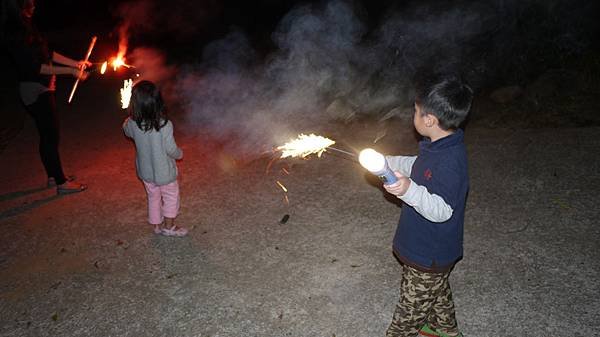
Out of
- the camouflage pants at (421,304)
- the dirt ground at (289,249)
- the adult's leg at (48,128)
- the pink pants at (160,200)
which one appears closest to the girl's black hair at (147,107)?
the pink pants at (160,200)

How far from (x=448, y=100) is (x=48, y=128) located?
496 cm

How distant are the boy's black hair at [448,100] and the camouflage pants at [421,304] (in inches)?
39.2

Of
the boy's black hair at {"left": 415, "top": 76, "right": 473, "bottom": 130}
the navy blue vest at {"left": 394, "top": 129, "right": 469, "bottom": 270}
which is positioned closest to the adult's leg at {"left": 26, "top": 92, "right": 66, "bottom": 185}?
the navy blue vest at {"left": 394, "top": 129, "right": 469, "bottom": 270}

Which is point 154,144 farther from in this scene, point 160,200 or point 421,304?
point 421,304

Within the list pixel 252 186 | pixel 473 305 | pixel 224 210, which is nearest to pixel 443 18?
pixel 252 186

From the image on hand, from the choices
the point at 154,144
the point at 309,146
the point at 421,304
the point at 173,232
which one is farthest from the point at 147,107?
the point at 421,304

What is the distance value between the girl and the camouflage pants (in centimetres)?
248

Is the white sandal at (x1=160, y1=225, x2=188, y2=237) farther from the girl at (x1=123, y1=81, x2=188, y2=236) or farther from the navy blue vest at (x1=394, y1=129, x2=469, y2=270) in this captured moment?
the navy blue vest at (x1=394, y1=129, x2=469, y2=270)

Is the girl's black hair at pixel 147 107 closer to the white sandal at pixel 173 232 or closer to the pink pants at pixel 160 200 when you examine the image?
the pink pants at pixel 160 200

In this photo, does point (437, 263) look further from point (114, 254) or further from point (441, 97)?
point (114, 254)

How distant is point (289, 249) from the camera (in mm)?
4449

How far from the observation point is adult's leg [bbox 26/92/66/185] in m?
5.35

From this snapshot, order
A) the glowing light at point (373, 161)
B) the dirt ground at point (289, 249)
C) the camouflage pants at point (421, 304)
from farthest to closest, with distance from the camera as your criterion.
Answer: the dirt ground at point (289, 249) → the camouflage pants at point (421, 304) → the glowing light at point (373, 161)

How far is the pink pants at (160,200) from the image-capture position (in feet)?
14.8
